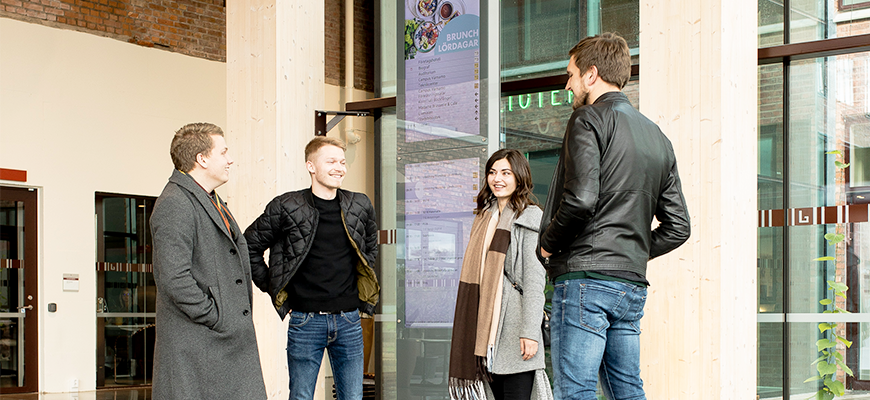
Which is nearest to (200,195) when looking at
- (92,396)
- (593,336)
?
(593,336)

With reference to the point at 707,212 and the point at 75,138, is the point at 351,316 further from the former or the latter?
the point at 75,138

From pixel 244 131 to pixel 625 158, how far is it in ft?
11.9

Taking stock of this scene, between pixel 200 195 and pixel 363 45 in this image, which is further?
pixel 363 45

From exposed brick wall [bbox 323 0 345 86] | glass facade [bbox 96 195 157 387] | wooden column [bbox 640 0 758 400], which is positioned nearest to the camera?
wooden column [bbox 640 0 758 400]

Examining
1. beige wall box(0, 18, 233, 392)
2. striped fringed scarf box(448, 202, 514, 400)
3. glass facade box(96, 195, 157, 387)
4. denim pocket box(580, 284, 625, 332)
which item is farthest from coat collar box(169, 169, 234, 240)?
glass facade box(96, 195, 157, 387)

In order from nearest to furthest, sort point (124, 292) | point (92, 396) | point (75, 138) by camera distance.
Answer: point (92, 396)
point (75, 138)
point (124, 292)

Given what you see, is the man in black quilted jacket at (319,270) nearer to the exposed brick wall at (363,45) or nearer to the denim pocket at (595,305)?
the denim pocket at (595,305)

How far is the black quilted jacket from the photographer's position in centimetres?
396

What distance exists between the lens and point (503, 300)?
383 centimetres

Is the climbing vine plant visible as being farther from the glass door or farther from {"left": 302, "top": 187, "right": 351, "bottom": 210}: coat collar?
the glass door

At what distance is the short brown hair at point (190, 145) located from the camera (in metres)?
3.38

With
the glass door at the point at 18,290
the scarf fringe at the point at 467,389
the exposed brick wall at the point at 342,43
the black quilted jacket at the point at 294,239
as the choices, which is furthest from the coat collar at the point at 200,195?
the exposed brick wall at the point at 342,43

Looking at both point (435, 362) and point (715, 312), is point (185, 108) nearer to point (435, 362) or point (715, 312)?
point (435, 362)

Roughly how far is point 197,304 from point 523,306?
4.62 ft
